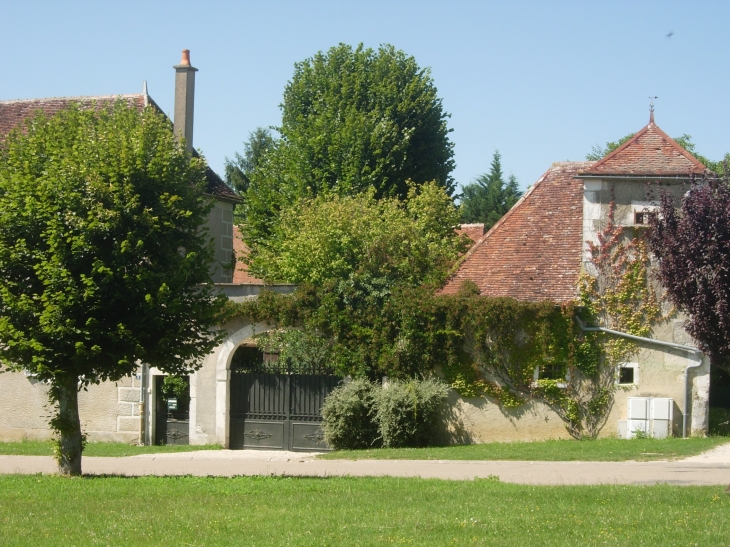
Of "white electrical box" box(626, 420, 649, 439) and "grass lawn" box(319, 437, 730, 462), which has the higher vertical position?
"white electrical box" box(626, 420, 649, 439)

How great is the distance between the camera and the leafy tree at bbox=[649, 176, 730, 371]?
65.9 feet

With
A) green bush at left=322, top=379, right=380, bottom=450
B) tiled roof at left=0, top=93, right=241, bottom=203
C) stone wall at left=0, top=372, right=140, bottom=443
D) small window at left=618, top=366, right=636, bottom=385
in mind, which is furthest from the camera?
tiled roof at left=0, top=93, right=241, bottom=203

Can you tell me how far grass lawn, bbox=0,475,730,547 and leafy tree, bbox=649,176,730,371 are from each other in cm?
848

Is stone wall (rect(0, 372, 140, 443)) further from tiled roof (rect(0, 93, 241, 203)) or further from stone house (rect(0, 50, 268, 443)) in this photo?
tiled roof (rect(0, 93, 241, 203))

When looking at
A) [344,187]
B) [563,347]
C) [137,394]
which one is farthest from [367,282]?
[344,187]

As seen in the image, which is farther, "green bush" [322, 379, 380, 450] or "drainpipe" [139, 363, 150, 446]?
"drainpipe" [139, 363, 150, 446]

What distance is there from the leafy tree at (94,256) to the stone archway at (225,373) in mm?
7439

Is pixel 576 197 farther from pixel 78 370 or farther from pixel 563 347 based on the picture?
pixel 78 370

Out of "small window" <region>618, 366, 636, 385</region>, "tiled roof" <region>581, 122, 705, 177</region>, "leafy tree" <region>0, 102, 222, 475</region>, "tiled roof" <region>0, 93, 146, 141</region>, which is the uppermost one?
"tiled roof" <region>0, 93, 146, 141</region>

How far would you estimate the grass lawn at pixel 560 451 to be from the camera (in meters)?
17.6

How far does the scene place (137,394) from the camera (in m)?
23.3

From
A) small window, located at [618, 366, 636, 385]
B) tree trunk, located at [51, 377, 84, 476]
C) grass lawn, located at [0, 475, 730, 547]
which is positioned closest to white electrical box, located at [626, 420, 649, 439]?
small window, located at [618, 366, 636, 385]

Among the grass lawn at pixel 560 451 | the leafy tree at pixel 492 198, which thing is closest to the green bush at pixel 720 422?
the grass lawn at pixel 560 451

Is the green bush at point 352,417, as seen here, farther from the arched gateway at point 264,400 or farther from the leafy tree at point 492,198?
the leafy tree at point 492,198
